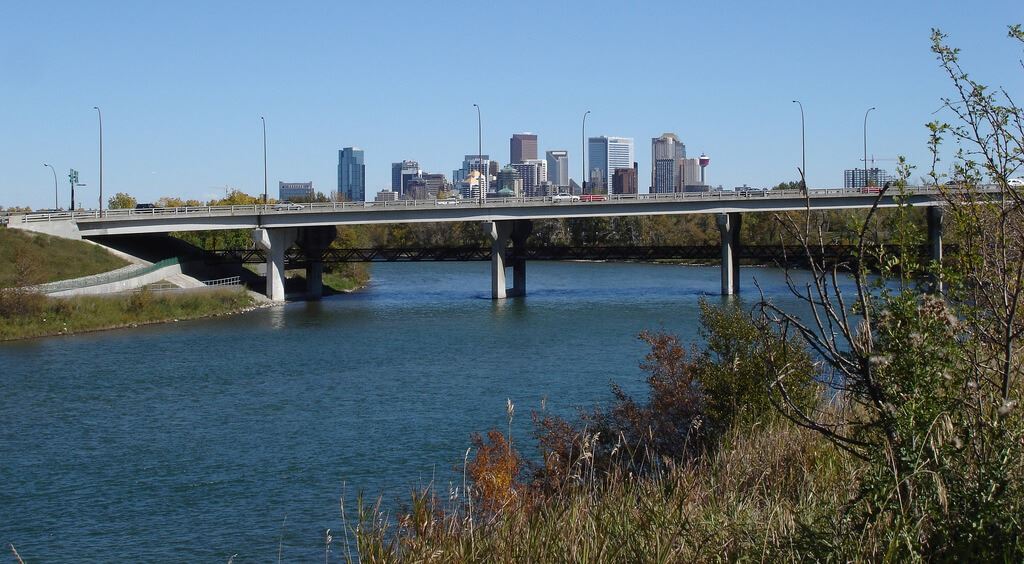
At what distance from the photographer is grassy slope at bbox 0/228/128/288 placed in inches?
2726

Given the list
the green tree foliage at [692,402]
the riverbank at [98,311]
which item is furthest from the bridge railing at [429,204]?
the green tree foliage at [692,402]

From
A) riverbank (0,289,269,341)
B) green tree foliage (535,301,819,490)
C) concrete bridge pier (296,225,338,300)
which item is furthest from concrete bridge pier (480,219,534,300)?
green tree foliage (535,301,819,490)

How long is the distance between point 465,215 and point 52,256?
95.3 ft

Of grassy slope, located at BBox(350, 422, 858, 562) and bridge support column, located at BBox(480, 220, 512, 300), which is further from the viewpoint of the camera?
bridge support column, located at BBox(480, 220, 512, 300)

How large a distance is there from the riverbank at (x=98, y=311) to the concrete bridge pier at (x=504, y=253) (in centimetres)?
1845

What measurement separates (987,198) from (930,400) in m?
3.72

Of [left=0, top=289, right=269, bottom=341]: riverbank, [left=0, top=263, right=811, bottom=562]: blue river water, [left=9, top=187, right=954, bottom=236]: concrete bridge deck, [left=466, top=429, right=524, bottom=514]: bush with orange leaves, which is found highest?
[left=9, top=187, right=954, bottom=236]: concrete bridge deck

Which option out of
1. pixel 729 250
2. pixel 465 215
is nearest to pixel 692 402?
pixel 729 250

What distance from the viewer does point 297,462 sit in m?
28.3

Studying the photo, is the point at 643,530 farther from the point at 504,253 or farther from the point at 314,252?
the point at 314,252

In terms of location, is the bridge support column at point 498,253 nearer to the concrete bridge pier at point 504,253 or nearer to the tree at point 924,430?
the concrete bridge pier at point 504,253

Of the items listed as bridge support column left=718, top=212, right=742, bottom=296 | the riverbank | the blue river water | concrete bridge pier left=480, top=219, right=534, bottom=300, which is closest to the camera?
the blue river water

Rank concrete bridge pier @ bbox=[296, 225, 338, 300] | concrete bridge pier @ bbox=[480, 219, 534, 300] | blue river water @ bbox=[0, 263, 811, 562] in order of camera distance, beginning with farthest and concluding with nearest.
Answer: concrete bridge pier @ bbox=[296, 225, 338, 300] < concrete bridge pier @ bbox=[480, 219, 534, 300] < blue river water @ bbox=[0, 263, 811, 562]

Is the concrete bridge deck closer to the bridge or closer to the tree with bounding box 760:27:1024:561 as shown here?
the bridge
